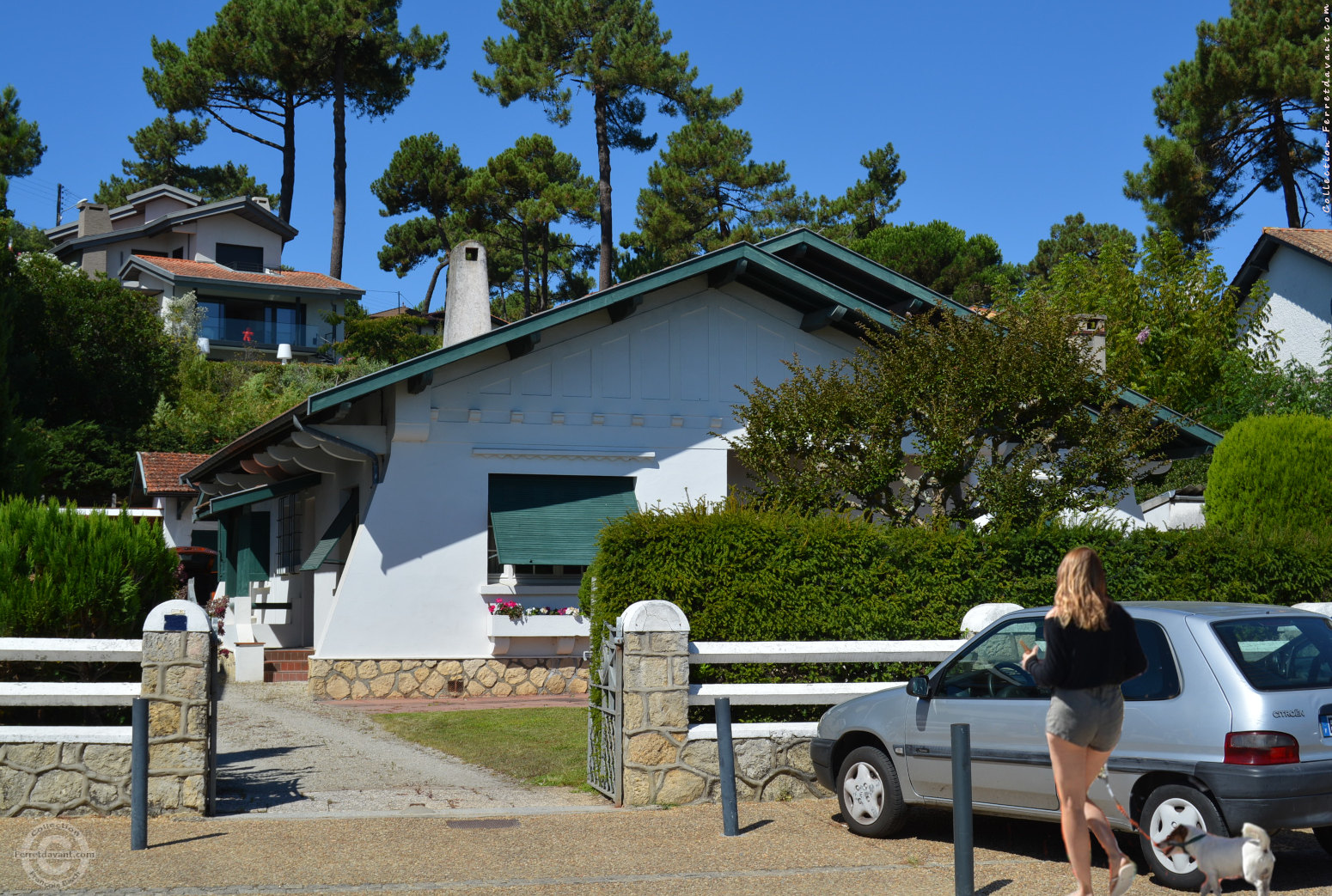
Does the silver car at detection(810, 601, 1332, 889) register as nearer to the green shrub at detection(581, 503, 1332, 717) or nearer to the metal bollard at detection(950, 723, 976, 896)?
the metal bollard at detection(950, 723, 976, 896)

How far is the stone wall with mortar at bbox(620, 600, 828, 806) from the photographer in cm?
915

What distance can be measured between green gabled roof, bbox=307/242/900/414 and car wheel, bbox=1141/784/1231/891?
388 inches

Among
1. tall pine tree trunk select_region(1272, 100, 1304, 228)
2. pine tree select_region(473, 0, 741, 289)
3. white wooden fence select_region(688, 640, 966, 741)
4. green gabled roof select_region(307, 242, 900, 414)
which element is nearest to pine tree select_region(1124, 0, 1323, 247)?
tall pine tree trunk select_region(1272, 100, 1304, 228)

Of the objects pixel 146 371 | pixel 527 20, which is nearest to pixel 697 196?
pixel 527 20

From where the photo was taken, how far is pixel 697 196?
1777 inches

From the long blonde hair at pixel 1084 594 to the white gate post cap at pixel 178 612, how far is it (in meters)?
5.61

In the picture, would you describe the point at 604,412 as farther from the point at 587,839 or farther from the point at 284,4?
the point at 284,4

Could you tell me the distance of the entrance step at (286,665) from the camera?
60.1 feet

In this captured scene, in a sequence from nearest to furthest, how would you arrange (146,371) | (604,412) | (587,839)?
(587,839) < (604,412) < (146,371)

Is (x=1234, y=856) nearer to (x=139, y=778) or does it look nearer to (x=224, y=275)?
(x=139, y=778)

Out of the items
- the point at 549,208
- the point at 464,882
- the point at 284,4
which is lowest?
the point at 464,882

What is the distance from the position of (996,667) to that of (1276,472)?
34.5 feet

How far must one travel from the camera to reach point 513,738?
41.6 ft

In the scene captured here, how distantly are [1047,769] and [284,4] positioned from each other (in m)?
52.4
